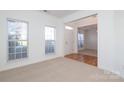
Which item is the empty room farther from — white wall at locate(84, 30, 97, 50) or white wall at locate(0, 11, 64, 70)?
white wall at locate(84, 30, 97, 50)

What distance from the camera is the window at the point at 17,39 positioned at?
3207mm

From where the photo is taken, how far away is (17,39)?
3.40 metres

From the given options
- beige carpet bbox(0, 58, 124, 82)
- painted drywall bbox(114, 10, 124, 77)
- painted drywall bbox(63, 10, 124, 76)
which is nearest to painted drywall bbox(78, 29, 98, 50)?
painted drywall bbox(63, 10, 124, 76)

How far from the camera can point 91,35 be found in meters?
10.2

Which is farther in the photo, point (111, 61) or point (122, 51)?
point (111, 61)

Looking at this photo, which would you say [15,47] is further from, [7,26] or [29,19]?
[29,19]

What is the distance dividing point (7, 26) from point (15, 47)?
2.81 ft

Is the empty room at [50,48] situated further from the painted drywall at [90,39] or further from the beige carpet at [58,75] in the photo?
the painted drywall at [90,39]

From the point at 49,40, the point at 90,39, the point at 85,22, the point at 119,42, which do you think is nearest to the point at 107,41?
the point at 119,42

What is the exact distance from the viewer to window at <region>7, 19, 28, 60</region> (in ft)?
10.5

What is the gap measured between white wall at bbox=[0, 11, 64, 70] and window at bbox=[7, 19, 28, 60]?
0.19 metres
